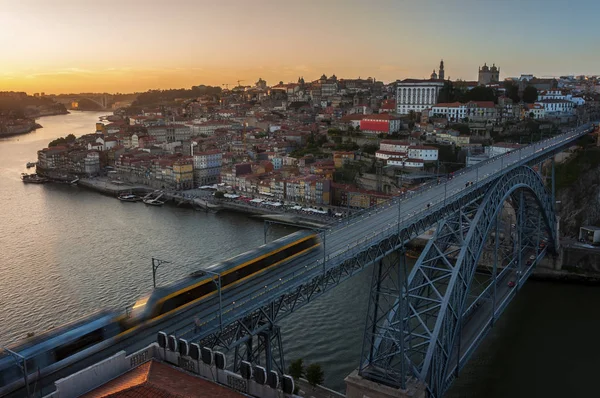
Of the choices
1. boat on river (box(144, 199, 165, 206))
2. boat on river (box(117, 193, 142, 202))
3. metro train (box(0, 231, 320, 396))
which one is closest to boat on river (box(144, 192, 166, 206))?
boat on river (box(144, 199, 165, 206))

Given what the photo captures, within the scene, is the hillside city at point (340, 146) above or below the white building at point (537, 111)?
below

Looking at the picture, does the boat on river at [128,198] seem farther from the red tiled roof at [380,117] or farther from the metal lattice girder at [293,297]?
the metal lattice girder at [293,297]

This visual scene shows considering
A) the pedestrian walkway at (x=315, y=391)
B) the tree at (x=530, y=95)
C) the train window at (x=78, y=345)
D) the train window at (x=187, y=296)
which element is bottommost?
the pedestrian walkway at (x=315, y=391)

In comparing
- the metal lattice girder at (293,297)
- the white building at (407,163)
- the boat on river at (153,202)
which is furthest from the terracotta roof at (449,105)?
the metal lattice girder at (293,297)

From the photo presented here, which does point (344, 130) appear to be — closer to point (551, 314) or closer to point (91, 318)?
point (551, 314)

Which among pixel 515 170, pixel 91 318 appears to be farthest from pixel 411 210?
pixel 91 318

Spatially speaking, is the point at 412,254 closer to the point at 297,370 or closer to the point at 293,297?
the point at 297,370
